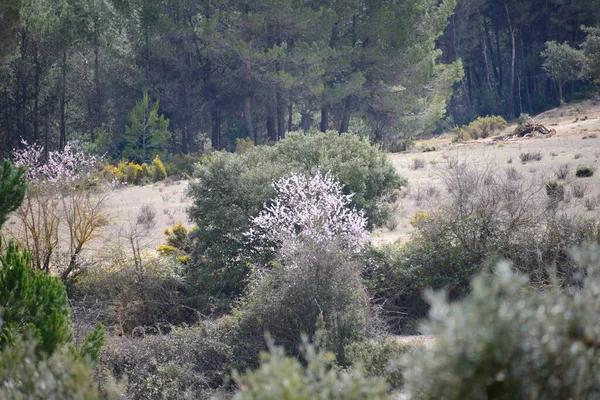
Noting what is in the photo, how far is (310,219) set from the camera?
43.1 feet

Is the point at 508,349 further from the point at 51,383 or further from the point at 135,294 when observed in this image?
the point at 135,294

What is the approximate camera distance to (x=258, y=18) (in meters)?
33.5

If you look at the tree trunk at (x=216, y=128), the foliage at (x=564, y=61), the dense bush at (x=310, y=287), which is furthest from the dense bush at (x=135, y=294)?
the foliage at (x=564, y=61)

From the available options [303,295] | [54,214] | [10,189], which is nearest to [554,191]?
[303,295]

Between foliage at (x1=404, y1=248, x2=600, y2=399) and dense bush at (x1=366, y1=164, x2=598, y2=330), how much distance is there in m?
11.0

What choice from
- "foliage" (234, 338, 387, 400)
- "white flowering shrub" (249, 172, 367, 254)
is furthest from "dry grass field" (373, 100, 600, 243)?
"foliage" (234, 338, 387, 400)

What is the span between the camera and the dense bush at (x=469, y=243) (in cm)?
1416

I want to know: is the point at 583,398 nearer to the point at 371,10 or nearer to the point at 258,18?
the point at 258,18

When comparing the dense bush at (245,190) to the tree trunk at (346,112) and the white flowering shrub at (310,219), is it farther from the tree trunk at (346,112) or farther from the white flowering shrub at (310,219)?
the tree trunk at (346,112)

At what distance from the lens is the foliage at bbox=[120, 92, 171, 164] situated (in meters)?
37.0

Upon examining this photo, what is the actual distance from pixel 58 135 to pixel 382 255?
2930cm

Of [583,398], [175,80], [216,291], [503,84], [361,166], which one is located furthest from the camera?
[503,84]

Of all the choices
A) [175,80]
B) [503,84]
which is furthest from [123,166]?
[503,84]

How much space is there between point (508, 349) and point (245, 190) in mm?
13420
